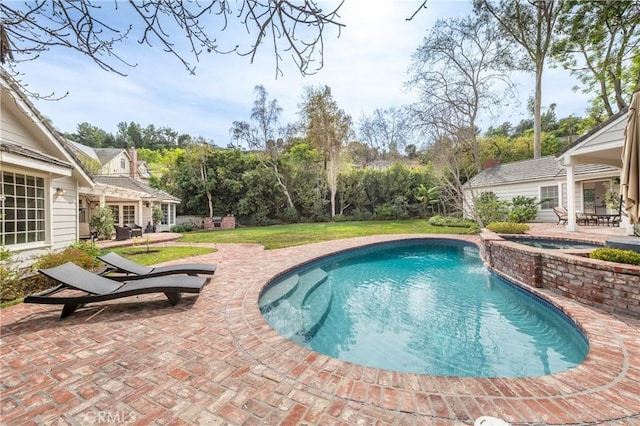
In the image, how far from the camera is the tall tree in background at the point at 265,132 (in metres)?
23.4

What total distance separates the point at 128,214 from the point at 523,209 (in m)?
25.2

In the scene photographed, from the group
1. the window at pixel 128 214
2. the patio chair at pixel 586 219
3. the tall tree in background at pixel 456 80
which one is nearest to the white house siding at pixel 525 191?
the patio chair at pixel 586 219

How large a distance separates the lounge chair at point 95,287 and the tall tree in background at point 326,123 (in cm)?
1933

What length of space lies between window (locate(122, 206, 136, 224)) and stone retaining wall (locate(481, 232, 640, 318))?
20.0 meters

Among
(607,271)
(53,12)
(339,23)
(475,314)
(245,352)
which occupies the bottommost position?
(475,314)

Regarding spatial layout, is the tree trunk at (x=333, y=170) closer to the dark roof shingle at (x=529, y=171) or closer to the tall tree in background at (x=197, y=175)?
the tall tree in background at (x=197, y=175)

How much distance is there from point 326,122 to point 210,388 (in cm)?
2224

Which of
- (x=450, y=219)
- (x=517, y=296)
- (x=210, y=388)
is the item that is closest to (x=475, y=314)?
(x=517, y=296)

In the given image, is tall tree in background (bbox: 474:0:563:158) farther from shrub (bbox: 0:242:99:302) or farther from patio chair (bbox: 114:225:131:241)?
patio chair (bbox: 114:225:131:241)

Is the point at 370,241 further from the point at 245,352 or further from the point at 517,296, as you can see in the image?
the point at 245,352

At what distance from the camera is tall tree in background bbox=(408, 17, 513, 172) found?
14.2 metres

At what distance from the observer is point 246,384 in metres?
2.38

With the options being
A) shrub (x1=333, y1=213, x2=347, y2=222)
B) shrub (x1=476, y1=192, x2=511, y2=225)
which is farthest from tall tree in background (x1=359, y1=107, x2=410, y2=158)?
shrub (x1=476, y1=192, x2=511, y2=225)

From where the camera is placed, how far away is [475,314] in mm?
5172
